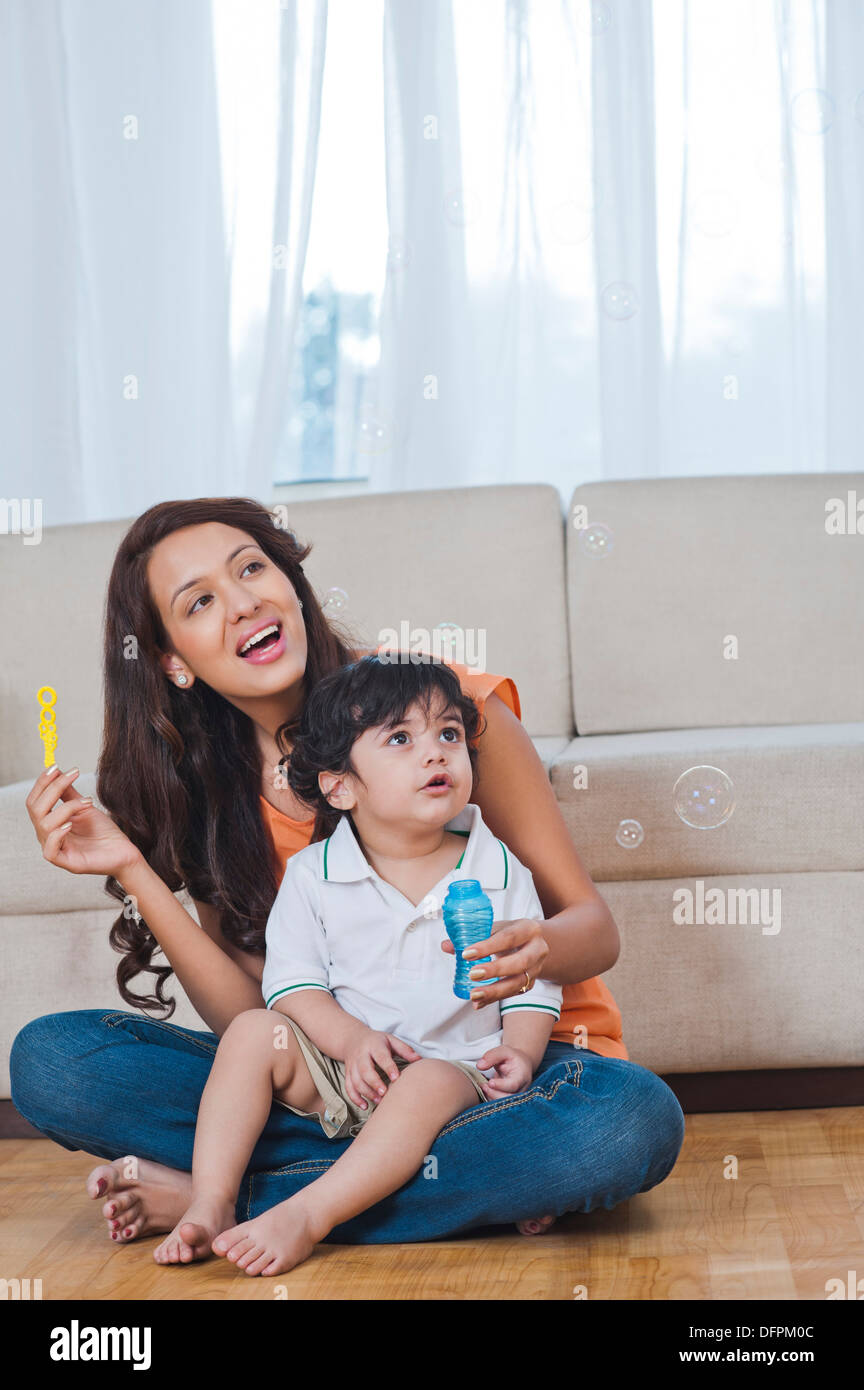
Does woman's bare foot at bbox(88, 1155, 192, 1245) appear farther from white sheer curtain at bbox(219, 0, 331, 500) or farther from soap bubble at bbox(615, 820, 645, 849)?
white sheer curtain at bbox(219, 0, 331, 500)

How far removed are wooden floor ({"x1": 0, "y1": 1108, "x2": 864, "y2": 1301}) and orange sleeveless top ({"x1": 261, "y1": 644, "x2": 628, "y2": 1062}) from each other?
154mm

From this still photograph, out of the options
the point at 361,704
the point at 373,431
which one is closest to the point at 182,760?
the point at 361,704

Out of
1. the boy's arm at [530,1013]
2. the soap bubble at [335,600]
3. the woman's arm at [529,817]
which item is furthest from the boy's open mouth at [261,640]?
the soap bubble at [335,600]

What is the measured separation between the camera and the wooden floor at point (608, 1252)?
1.10 meters

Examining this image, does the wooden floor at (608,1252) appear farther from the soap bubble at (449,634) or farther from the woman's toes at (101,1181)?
the soap bubble at (449,634)

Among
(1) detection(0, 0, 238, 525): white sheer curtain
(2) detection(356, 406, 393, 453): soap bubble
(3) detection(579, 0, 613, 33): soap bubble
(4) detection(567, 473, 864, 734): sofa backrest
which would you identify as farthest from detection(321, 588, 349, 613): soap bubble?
(3) detection(579, 0, 613, 33): soap bubble

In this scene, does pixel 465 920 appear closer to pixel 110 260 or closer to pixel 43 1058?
pixel 43 1058

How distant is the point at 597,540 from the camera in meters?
2.20

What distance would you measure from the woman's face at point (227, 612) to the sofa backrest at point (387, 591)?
78 cm

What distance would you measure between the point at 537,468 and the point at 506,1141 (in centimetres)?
195

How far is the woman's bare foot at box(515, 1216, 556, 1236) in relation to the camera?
121cm

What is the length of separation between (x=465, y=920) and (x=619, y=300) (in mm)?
1789
